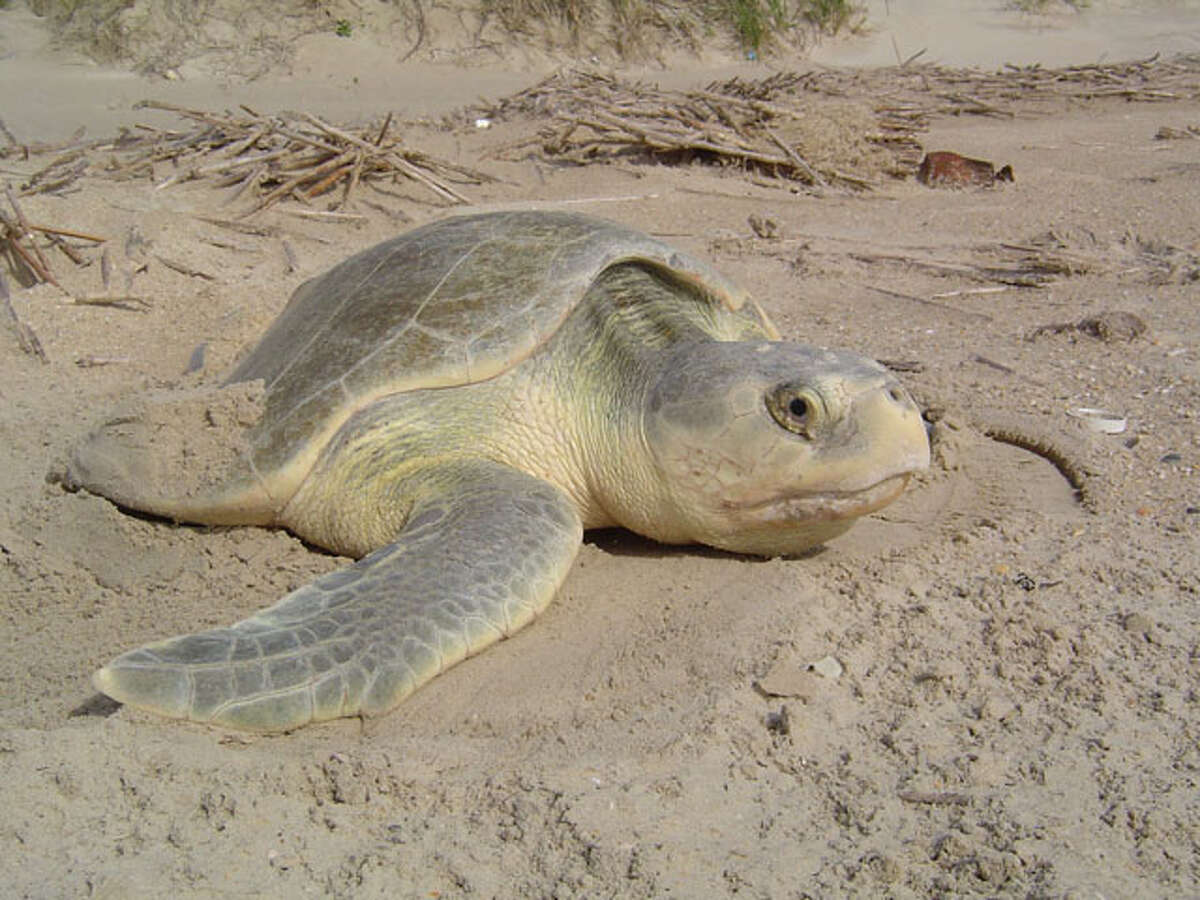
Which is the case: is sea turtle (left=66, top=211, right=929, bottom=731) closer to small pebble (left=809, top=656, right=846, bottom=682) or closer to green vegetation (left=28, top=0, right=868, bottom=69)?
small pebble (left=809, top=656, right=846, bottom=682)

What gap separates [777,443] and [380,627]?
2.52 ft

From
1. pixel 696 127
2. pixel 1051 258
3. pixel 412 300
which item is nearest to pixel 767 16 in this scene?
pixel 696 127

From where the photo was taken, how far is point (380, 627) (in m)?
1.57

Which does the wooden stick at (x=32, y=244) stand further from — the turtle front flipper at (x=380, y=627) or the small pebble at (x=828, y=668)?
the small pebble at (x=828, y=668)

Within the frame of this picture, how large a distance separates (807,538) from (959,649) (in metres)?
0.38

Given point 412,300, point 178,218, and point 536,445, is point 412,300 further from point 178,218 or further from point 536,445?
point 178,218

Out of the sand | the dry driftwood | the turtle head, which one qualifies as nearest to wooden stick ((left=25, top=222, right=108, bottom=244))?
the sand

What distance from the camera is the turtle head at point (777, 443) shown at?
5.56ft

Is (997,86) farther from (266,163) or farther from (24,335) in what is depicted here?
(24,335)

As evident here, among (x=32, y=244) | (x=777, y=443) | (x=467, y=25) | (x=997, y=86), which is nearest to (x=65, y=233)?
(x=32, y=244)

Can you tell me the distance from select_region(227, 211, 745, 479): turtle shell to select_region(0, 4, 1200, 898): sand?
0.36 metres

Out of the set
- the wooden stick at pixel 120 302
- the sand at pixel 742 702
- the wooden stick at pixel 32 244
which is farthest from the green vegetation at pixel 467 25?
the sand at pixel 742 702

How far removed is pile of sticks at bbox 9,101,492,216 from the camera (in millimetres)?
4430

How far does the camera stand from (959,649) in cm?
155
